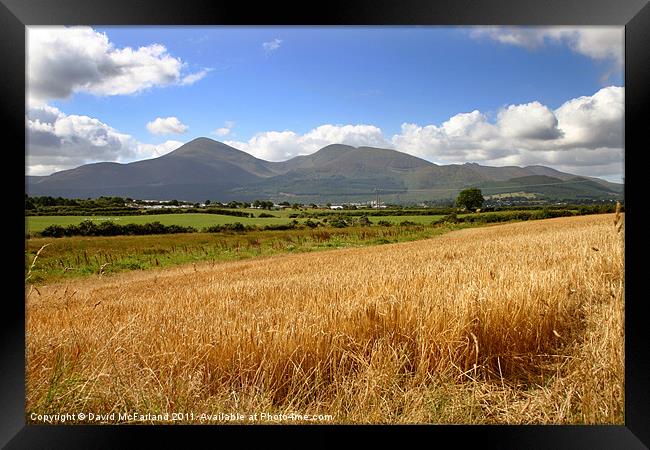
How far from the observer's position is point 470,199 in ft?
16.9

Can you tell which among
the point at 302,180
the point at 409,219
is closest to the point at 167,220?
the point at 302,180

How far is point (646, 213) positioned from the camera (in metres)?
2.36

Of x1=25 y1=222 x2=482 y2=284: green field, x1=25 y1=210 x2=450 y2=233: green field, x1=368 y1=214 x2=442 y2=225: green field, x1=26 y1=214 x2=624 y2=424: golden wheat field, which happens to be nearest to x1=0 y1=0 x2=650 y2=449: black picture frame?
x1=26 y1=214 x2=624 y2=424: golden wheat field

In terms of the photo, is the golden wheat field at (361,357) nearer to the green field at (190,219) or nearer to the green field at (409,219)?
the green field at (190,219)

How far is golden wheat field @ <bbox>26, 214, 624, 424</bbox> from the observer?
7.57 feet

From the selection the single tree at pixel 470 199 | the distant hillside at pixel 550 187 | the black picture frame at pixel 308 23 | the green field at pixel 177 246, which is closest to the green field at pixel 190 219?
the green field at pixel 177 246

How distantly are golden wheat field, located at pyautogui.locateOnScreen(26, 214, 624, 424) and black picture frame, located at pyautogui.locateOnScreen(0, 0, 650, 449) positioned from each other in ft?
0.29

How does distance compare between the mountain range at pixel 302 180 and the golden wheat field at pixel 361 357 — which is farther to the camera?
the mountain range at pixel 302 180

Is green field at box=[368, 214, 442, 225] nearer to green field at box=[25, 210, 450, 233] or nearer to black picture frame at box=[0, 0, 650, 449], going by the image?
green field at box=[25, 210, 450, 233]

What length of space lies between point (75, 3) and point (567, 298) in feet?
13.3

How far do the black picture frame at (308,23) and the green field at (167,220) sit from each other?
3.08ft

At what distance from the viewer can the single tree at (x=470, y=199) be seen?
5.15m

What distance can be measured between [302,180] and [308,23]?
4.20m

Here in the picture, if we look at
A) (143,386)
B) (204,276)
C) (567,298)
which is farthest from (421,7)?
(204,276)
